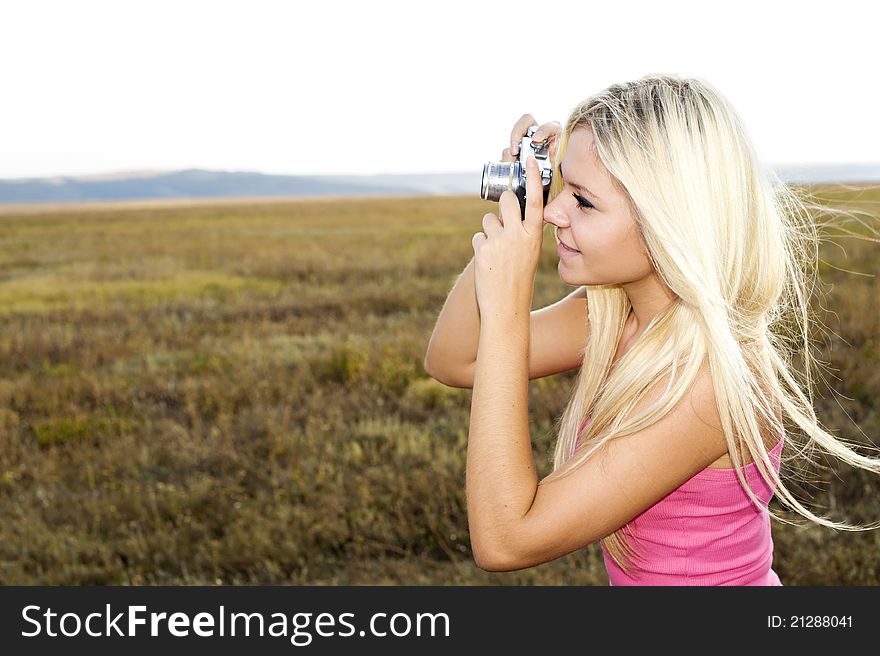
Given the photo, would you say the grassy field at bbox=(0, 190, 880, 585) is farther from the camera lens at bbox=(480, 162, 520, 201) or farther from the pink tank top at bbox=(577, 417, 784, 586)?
the camera lens at bbox=(480, 162, 520, 201)

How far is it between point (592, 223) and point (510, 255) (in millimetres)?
191

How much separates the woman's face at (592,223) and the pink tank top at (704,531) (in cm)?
46

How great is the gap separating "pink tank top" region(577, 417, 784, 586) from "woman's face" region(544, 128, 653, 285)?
0.46 metres

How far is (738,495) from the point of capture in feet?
5.84

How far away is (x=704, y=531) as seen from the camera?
177cm

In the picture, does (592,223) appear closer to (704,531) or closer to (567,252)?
(567,252)

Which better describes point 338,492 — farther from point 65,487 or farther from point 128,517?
point 65,487

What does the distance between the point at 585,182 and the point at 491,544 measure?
75 cm

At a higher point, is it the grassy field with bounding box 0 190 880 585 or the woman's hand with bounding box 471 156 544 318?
the woman's hand with bounding box 471 156 544 318

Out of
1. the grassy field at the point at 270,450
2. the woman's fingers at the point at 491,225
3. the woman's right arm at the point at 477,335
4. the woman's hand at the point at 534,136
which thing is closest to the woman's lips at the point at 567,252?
the woman's fingers at the point at 491,225

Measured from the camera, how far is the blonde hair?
5.32 ft

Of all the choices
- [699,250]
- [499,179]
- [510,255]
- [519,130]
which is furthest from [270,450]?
[699,250]

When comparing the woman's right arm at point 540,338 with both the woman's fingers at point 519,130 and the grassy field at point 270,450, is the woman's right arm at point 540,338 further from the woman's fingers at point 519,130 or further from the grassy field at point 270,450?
the grassy field at point 270,450

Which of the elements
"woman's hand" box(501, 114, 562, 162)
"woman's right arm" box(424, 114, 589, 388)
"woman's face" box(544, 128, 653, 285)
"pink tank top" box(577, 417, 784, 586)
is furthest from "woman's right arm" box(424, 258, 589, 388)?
"pink tank top" box(577, 417, 784, 586)
